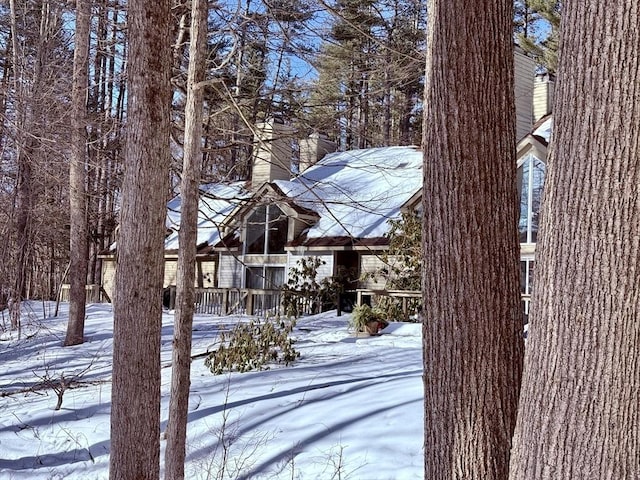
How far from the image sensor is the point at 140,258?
500cm

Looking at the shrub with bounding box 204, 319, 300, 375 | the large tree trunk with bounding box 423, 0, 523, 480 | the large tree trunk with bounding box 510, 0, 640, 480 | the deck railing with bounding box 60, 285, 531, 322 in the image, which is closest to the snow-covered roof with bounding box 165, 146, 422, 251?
the deck railing with bounding box 60, 285, 531, 322

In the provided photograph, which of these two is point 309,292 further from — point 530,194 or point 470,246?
point 470,246

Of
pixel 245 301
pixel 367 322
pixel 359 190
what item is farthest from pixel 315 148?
pixel 367 322

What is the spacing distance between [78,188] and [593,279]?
13.5 m

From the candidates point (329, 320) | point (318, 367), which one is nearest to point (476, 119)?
point (318, 367)

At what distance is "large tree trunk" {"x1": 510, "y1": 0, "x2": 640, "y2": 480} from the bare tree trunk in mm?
12055

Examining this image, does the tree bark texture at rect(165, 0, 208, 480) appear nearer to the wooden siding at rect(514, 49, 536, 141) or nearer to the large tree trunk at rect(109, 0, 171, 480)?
the large tree trunk at rect(109, 0, 171, 480)

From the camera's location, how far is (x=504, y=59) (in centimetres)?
297

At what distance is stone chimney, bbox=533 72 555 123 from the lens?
18.3 meters

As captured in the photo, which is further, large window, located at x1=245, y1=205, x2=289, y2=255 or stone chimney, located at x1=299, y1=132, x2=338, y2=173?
stone chimney, located at x1=299, y1=132, x2=338, y2=173

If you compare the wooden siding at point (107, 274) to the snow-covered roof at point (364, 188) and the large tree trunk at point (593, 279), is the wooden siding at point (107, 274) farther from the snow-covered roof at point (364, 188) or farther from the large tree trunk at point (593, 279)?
the large tree trunk at point (593, 279)

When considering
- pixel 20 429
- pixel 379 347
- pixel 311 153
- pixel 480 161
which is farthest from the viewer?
pixel 311 153

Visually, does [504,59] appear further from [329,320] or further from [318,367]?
[329,320]

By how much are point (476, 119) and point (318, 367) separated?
737 cm
